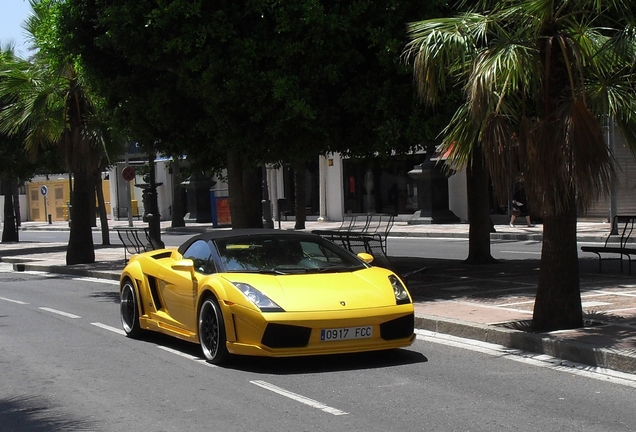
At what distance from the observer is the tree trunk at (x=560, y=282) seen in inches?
377

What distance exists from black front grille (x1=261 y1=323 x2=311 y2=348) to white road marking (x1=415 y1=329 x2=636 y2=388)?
208 cm

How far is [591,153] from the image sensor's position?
8.96 metres

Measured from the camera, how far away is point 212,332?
900 centimetres

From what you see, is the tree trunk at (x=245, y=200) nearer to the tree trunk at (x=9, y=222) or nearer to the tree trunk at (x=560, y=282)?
the tree trunk at (x=560, y=282)

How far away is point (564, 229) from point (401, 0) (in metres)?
6.01

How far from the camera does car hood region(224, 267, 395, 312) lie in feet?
27.6

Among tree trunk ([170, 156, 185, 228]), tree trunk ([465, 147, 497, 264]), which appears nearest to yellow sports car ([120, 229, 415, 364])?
tree trunk ([465, 147, 497, 264])

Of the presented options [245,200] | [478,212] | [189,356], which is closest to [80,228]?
[245,200]

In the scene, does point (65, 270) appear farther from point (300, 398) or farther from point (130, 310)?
point (300, 398)

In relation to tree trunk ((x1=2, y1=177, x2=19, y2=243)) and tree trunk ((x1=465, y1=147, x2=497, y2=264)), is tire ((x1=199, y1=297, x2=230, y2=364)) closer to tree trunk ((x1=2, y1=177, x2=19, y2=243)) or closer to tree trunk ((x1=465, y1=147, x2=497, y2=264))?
tree trunk ((x1=465, y1=147, x2=497, y2=264))

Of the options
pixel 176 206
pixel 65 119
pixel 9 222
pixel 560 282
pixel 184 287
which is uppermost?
pixel 65 119

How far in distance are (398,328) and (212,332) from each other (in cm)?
183

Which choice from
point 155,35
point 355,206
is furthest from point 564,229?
A: point 355,206

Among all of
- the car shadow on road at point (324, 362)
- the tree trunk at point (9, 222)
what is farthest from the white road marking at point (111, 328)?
the tree trunk at point (9, 222)
